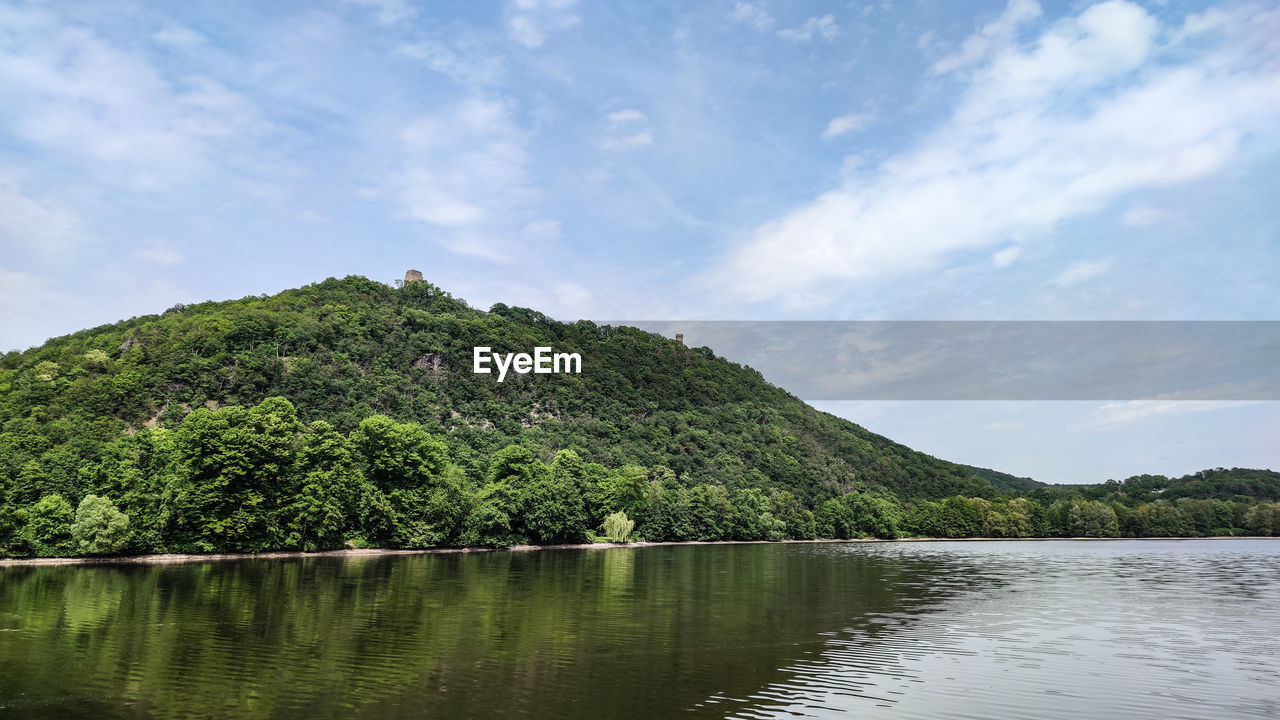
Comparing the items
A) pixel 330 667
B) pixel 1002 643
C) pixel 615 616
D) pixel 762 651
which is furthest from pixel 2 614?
pixel 1002 643

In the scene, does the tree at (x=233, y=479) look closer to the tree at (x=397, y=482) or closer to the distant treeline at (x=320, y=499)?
the distant treeline at (x=320, y=499)

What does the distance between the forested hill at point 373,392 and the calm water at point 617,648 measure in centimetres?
5083

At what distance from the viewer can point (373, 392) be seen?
138m

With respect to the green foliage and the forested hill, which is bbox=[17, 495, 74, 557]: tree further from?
the green foliage

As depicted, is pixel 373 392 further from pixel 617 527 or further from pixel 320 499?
pixel 320 499

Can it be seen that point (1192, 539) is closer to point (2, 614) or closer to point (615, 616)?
Answer: point (615, 616)

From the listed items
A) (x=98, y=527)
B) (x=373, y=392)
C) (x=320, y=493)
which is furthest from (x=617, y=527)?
(x=98, y=527)

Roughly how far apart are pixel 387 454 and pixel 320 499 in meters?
12.4

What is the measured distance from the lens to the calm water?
1875cm

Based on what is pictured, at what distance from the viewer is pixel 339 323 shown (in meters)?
154

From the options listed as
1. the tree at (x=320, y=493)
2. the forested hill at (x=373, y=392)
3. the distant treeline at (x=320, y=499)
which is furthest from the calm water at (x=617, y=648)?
the forested hill at (x=373, y=392)

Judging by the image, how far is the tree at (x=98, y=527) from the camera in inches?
2429

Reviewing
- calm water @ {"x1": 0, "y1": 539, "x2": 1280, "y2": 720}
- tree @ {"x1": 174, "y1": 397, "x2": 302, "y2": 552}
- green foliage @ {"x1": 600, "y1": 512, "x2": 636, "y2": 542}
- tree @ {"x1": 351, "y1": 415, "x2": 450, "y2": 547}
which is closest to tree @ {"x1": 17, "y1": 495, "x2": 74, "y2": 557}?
tree @ {"x1": 174, "y1": 397, "x2": 302, "y2": 552}

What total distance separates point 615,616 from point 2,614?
27.5m
